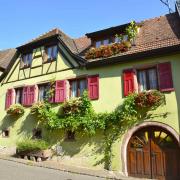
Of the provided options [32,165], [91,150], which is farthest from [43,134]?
[91,150]

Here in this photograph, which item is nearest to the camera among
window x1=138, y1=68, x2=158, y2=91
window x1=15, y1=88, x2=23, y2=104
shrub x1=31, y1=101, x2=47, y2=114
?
window x1=138, y1=68, x2=158, y2=91

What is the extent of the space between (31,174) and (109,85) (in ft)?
18.8

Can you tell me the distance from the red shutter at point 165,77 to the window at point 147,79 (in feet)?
1.31

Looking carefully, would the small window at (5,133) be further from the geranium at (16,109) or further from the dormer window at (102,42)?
the dormer window at (102,42)

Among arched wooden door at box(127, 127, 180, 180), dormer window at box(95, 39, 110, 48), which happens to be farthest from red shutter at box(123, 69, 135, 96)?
dormer window at box(95, 39, 110, 48)

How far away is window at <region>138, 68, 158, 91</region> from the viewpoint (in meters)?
12.1

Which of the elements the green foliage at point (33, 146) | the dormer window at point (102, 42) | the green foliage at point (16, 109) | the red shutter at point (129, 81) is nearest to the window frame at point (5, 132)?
the green foliage at point (16, 109)

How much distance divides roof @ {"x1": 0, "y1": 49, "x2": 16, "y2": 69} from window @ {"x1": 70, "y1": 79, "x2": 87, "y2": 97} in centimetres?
736

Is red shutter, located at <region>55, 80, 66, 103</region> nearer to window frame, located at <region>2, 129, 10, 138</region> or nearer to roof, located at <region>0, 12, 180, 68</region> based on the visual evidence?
roof, located at <region>0, 12, 180, 68</region>

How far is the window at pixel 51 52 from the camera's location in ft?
51.4

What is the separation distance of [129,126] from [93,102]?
2.40 meters

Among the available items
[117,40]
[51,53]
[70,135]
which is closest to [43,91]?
[51,53]

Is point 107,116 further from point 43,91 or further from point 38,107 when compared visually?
point 43,91

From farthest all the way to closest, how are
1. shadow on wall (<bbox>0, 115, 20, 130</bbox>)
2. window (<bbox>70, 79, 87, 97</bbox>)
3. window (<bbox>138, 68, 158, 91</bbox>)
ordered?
shadow on wall (<bbox>0, 115, 20, 130</bbox>) < window (<bbox>70, 79, 87, 97</bbox>) < window (<bbox>138, 68, 158, 91</bbox>)
